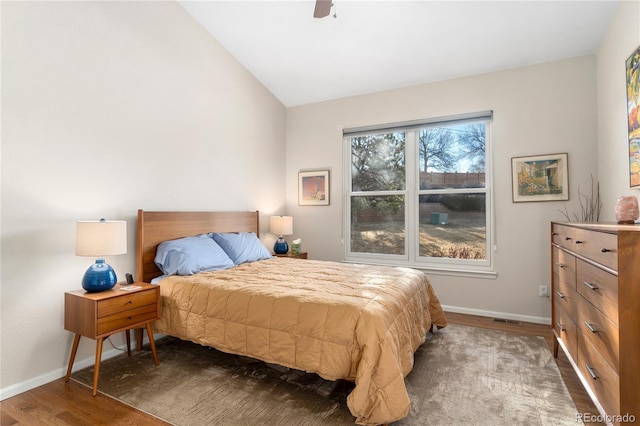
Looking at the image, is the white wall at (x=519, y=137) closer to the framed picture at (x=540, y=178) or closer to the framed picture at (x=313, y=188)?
the framed picture at (x=540, y=178)

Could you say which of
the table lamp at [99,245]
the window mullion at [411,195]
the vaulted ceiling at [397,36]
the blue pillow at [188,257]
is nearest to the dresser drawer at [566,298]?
the window mullion at [411,195]

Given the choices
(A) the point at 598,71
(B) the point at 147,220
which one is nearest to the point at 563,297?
(A) the point at 598,71

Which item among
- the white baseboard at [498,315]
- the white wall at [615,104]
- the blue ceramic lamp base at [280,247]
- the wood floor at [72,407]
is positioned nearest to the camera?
the wood floor at [72,407]

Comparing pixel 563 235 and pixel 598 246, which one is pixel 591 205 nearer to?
pixel 563 235

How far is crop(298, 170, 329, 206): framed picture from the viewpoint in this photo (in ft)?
15.3

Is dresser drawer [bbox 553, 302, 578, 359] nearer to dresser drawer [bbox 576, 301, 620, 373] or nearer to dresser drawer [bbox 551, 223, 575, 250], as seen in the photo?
dresser drawer [bbox 576, 301, 620, 373]

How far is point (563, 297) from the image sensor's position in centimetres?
233

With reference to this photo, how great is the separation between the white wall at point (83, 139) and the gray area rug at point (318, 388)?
64 cm

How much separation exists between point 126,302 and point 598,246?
9.63 feet

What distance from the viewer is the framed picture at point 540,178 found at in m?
3.34

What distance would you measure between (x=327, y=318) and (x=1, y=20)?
2818 millimetres

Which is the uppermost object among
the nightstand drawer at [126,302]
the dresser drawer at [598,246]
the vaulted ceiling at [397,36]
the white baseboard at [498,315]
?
the vaulted ceiling at [397,36]

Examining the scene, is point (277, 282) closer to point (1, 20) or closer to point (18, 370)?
point (18, 370)

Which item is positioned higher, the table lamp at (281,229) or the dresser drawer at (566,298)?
the table lamp at (281,229)
